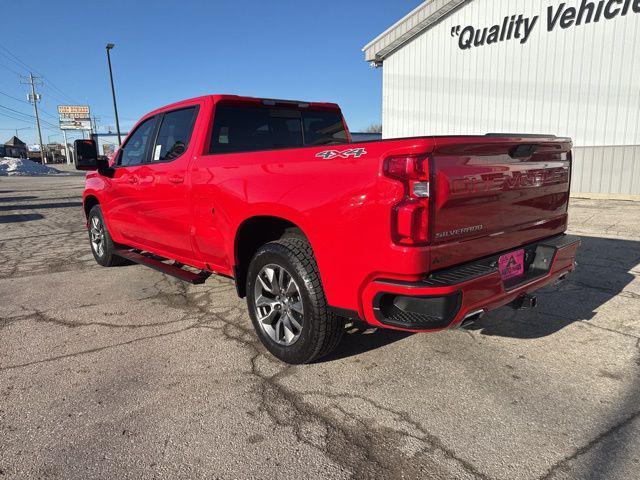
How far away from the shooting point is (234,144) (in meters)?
3.98

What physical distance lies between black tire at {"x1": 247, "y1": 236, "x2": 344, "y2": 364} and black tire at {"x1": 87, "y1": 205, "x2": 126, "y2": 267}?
348 centimetres

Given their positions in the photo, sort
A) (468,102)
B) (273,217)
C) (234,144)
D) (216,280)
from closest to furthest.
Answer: (273,217) < (234,144) < (216,280) < (468,102)

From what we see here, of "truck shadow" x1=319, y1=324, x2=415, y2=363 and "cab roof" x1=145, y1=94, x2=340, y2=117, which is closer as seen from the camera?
"truck shadow" x1=319, y1=324, x2=415, y2=363

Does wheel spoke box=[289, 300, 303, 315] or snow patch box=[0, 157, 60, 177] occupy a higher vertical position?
snow patch box=[0, 157, 60, 177]

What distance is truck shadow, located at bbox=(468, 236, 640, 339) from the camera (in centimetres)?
373

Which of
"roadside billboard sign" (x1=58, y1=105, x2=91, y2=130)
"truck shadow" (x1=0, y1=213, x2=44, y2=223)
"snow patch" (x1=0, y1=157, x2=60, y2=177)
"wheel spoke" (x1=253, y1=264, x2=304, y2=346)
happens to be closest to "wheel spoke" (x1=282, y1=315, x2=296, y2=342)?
"wheel spoke" (x1=253, y1=264, x2=304, y2=346)

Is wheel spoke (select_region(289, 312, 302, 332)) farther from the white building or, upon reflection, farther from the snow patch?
the snow patch

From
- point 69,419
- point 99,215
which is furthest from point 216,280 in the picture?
point 69,419

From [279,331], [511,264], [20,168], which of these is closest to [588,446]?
[511,264]

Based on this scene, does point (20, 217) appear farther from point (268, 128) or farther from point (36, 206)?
point (268, 128)

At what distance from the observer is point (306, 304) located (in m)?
2.83

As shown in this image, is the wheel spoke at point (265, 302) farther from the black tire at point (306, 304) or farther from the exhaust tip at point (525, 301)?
the exhaust tip at point (525, 301)

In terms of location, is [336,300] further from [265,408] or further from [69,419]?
[69,419]

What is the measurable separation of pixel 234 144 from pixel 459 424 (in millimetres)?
2863
